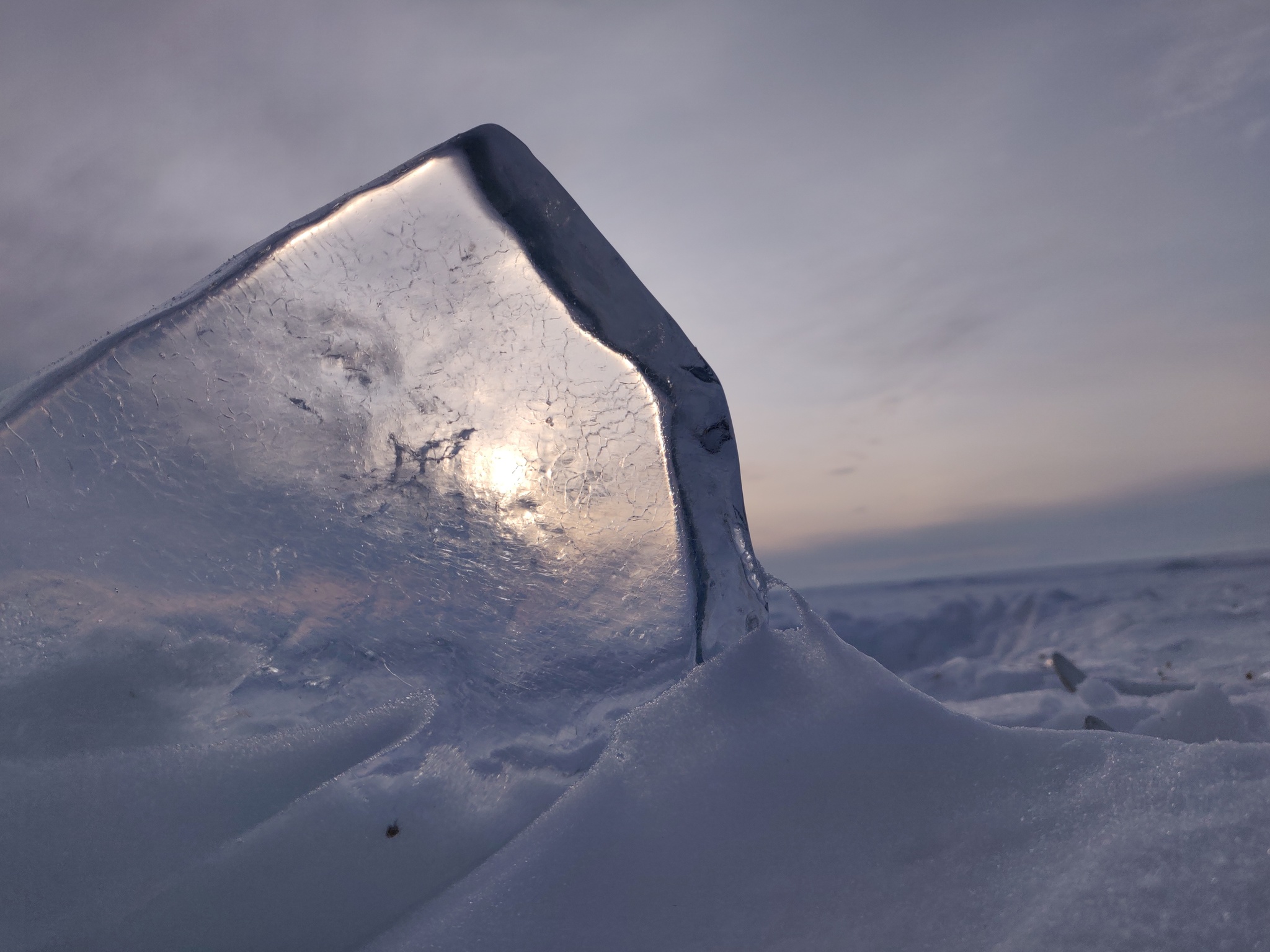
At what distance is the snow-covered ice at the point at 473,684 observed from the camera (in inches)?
27.8

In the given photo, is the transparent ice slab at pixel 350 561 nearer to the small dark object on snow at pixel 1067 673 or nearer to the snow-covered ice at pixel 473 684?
the snow-covered ice at pixel 473 684

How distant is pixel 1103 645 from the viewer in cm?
402

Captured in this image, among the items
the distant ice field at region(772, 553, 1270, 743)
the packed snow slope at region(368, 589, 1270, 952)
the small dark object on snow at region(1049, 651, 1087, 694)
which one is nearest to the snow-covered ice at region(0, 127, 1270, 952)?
the packed snow slope at region(368, 589, 1270, 952)

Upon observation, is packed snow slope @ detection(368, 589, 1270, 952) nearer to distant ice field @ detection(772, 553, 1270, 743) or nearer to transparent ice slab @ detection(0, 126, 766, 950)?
transparent ice slab @ detection(0, 126, 766, 950)

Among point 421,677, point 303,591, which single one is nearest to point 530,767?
point 421,677

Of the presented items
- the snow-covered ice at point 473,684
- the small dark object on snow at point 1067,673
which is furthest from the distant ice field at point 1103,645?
the snow-covered ice at point 473,684

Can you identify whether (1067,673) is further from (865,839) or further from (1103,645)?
(865,839)

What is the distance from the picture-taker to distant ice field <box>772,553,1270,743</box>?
5.69 ft

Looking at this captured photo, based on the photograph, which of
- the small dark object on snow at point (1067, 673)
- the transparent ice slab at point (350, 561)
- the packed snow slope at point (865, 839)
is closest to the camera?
the packed snow slope at point (865, 839)

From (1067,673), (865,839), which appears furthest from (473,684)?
(1067,673)

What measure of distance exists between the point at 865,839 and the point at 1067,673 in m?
2.16

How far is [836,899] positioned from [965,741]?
0.95 ft

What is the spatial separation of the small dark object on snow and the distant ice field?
54mm

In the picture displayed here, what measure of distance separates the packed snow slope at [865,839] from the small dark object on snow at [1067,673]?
6.13 feet
